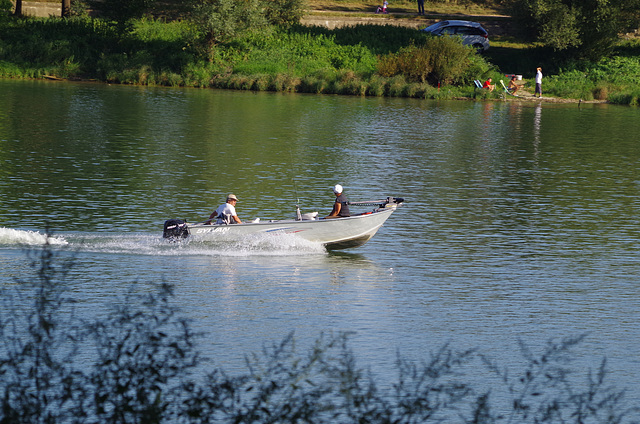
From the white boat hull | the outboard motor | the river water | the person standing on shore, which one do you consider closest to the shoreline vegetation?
the person standing on shore

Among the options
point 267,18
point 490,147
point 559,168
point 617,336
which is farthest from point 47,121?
point 617,336

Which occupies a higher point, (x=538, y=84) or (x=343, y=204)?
(x=538, y=84)

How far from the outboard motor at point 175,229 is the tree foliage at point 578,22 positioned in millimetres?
49407

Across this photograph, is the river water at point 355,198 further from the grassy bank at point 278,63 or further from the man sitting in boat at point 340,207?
the grassy bank at point 278,63

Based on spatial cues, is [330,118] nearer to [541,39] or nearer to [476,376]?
[541,39]

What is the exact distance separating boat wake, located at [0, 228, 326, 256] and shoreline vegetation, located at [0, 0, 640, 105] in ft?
145

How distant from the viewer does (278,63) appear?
6656cm

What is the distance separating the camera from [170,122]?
45969 mm


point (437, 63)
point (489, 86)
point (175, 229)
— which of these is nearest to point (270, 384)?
point (175, 229)

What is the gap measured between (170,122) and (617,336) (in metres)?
34.0

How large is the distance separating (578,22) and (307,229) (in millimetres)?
51232

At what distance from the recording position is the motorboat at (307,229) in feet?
66.8

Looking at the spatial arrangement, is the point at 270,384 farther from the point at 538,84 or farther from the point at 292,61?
the point at 292,61

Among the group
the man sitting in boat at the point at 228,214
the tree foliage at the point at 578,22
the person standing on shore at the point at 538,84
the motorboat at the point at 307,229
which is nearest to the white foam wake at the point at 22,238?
the motorboat at the point at 307,229
